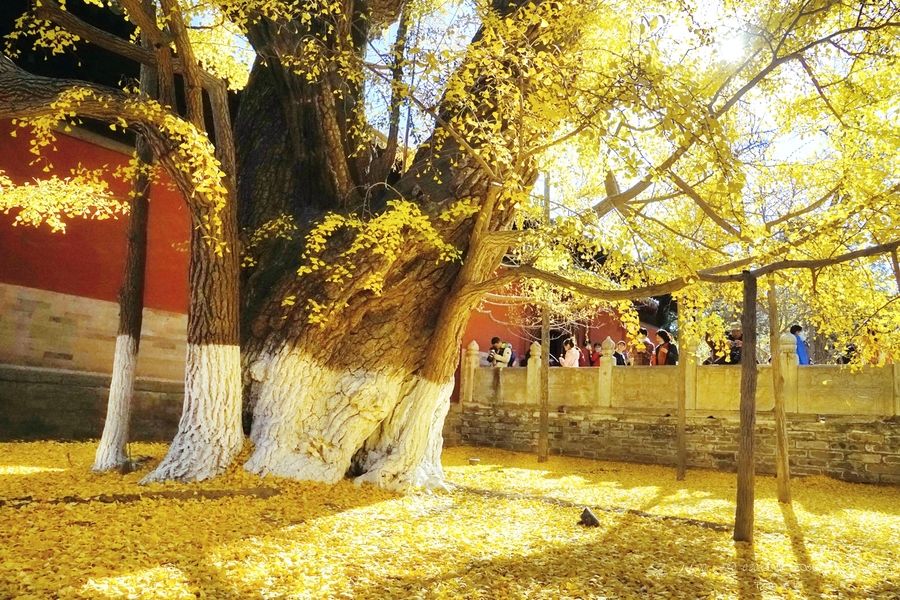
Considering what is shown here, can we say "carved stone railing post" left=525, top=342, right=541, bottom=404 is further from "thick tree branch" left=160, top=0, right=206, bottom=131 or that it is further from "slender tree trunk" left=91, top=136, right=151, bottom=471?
"thick tree branch" left=160, top=0, right=206, bottom=131

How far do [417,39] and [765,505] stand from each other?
7.39 meters

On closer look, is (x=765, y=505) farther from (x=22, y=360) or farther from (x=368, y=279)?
(x=22, y=360)

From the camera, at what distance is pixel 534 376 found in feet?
45.8

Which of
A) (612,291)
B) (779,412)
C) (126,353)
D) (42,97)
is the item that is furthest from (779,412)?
(42,97)

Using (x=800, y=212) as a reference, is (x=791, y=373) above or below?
below

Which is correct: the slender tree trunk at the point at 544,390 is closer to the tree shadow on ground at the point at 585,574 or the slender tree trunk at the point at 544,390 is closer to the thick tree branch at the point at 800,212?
the thick tree branch at the point at 800,212

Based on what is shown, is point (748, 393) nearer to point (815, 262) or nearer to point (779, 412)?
point (815, 262)

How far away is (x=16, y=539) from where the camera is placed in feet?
13.5

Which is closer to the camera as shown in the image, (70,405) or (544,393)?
(70,405)

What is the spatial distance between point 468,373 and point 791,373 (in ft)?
22.5

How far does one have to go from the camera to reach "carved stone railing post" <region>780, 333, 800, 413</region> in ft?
35.3

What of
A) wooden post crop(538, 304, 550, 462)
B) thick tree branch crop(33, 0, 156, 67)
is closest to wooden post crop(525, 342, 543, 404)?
wooden post crop(538, 304, 550, 462)

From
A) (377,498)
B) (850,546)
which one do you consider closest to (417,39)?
(377,498)

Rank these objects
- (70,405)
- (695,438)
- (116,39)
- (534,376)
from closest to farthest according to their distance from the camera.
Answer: (116,39) → (70,405) → (695,438) → (534,376)
